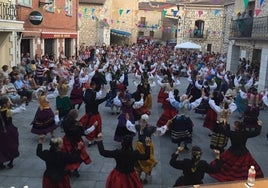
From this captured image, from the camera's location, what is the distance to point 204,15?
1545 inches

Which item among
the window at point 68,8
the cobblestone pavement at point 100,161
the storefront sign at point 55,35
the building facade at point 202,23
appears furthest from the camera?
the building facade at point 202,23

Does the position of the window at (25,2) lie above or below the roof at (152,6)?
below

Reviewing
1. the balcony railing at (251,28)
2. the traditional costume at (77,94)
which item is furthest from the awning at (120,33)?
the traditional costume at (77,94)

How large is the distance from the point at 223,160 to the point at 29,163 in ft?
13.4

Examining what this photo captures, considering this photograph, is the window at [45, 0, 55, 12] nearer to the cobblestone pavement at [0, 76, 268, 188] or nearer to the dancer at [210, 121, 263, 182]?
the cobblestone pavement at [0, 76, 268, 188]

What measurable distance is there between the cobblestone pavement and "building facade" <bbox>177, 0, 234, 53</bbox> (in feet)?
95.2

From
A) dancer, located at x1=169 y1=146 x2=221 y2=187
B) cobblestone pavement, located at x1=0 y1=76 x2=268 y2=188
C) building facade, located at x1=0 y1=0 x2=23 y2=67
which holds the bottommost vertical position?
cobblestone pavement, located at x1=0 y1=76 x2=268 y2=188

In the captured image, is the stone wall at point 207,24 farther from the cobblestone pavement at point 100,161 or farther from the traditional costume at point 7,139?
the traditional costume at point 7,139

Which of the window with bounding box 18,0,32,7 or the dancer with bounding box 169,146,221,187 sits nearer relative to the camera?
the dancer with bounding box 169,146,221,187

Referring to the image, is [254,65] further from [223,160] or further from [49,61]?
[223,160]

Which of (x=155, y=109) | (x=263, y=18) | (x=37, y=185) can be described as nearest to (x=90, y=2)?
(x=263, y=18)

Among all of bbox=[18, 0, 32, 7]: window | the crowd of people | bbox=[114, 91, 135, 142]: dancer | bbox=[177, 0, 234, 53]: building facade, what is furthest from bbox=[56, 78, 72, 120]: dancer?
bbox=[177, 0, 234, 53]: building facade

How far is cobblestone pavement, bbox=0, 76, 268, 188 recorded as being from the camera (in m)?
6.63

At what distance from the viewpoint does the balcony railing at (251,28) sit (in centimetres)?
1730
